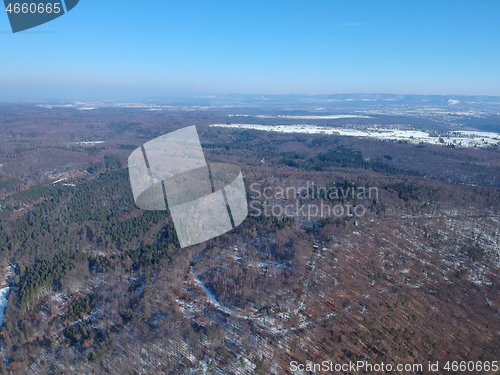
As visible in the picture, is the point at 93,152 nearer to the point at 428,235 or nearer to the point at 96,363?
the point at 96,363

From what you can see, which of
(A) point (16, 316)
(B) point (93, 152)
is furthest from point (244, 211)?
(B) point (93, 152)

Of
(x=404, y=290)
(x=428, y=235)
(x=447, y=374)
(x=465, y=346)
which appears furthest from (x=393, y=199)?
(x=447, y=374)

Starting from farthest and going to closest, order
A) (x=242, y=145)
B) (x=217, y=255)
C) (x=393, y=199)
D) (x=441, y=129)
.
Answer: (x=441, y=129)
(x=242, y=145)
(x=393, y=199)
(x=217, y=255)

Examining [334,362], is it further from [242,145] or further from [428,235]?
[242,145]

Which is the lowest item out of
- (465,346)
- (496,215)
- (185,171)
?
(465,346)

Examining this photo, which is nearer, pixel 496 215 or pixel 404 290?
pixel 404 290

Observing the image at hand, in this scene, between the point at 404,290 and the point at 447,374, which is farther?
the point at 404,290

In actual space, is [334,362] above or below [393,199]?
below

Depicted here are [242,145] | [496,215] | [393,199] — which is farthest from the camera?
[242,145]

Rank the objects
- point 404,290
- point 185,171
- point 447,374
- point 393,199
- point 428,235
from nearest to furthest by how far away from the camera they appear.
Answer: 1. point 447,374
2. point 404,290
3. point 428,235
4. point 393,199
5. point 185,171
